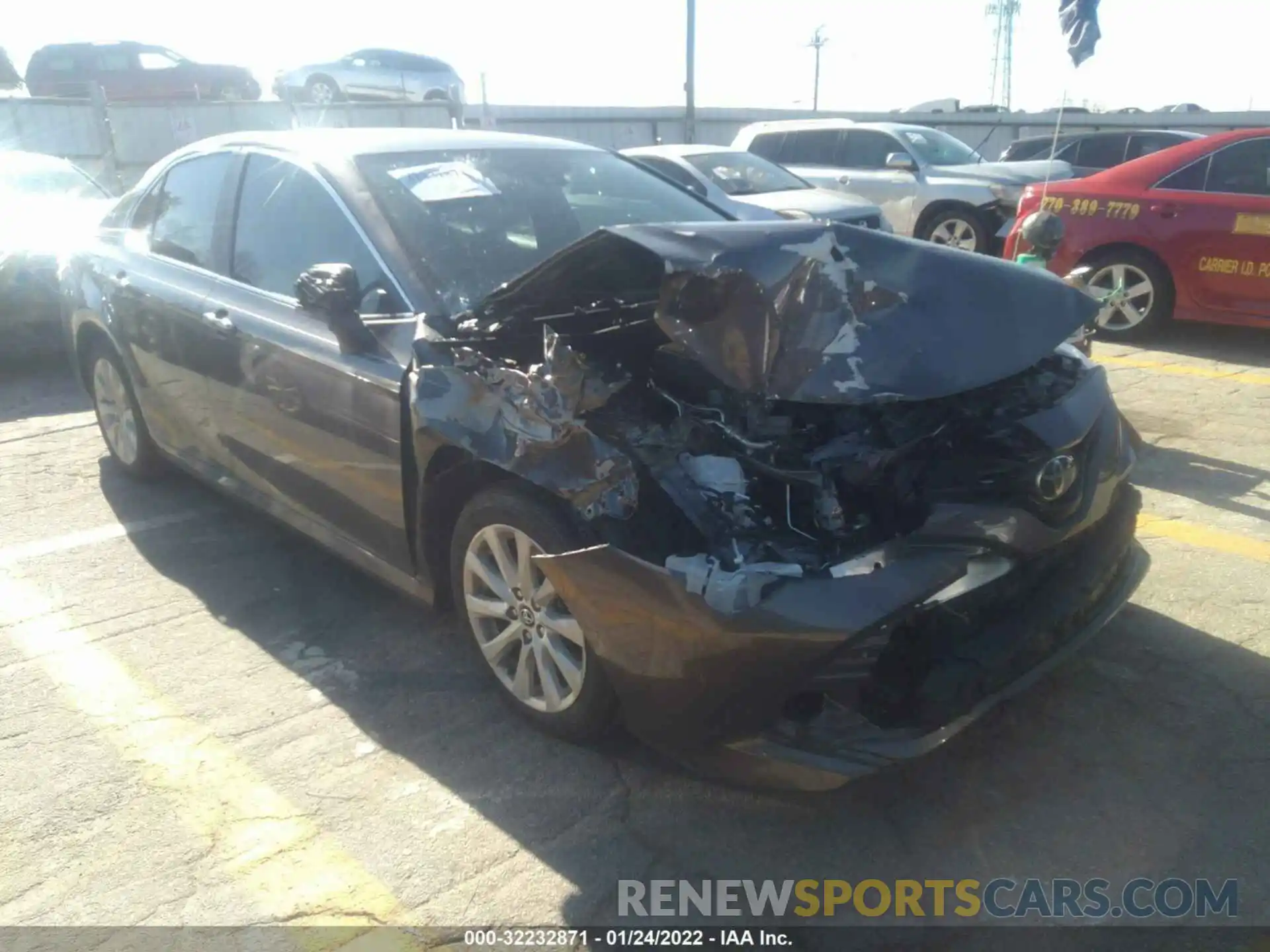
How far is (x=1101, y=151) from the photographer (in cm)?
1193

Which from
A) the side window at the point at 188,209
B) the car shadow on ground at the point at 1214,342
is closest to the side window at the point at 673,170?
the car shadow on ground at the point at 1214,342

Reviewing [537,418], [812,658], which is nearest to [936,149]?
[537,418]

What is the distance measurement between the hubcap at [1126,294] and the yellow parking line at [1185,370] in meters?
0.44

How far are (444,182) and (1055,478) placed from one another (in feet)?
7.57

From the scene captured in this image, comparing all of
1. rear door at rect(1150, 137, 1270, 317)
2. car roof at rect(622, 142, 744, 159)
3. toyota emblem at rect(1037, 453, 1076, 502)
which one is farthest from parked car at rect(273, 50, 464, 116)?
toyota emblem at rect(1037, 453, 1076, 502)

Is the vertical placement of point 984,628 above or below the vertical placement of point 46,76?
below

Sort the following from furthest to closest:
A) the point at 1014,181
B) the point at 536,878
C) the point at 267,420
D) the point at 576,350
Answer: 1. the point at 1014,181
2. the point at 267,420
3. the point at 576,350
4. the point at 536,878

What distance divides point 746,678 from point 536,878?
0.74 m

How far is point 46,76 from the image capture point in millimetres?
19672

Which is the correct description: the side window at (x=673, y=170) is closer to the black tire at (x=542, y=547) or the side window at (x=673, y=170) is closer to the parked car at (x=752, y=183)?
the parked car at (x=752, y=183)

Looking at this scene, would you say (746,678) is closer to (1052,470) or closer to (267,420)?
(1052,470)

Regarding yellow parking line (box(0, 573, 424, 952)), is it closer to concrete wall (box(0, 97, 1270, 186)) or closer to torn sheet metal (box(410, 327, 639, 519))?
→ torn sheet metal (box(410, 327, 639, 519))

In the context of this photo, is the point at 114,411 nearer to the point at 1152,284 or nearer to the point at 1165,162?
the point at 1152,284

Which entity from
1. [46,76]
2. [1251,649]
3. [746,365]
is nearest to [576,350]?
[746,365]
